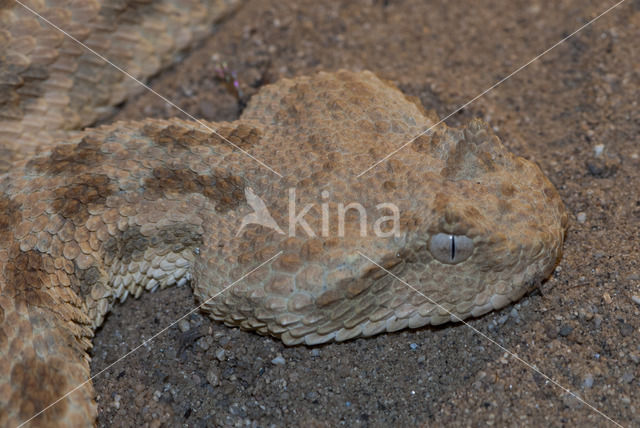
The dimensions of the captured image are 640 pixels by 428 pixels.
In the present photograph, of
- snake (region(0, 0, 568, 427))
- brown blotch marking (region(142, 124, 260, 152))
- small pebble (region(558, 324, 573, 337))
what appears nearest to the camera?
snake (region(0, 0, 568, 427))

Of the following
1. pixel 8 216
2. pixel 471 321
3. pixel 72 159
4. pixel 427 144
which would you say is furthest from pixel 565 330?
pixel 8 216

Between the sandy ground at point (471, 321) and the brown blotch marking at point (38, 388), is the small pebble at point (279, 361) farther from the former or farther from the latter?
the brown blotch marking at point (38, 388)

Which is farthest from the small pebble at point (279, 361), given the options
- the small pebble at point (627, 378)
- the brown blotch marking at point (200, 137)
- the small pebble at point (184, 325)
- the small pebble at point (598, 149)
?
the small pebble at point (598, 149)

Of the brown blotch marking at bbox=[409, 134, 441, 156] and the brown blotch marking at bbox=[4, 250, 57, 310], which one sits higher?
the brown blotch marking at bbox=[409, 134, 441, 156]

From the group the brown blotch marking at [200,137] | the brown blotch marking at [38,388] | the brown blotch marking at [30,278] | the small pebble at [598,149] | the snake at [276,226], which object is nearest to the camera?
the brown blotch marking at [38,388]

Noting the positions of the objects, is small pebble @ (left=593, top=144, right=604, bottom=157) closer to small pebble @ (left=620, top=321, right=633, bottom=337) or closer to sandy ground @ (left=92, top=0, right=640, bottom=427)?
sandy ground @ (left=92, top=0, right=640, bottom=427)

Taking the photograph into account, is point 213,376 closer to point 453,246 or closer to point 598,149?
point 453,246

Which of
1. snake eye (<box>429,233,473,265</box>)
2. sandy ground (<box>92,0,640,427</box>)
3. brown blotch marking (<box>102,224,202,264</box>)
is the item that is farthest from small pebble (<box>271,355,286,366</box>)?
snake eye (<box>429,233,473,265</box>)
